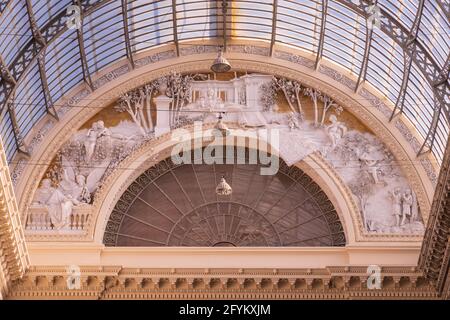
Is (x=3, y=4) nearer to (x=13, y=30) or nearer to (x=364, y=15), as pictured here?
(x=13, y=30)

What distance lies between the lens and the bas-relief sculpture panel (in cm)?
3659

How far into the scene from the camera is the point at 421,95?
38094 millimetres

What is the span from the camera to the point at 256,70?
3900 centimetres

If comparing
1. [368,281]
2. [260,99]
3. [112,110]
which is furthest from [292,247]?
[112,110]

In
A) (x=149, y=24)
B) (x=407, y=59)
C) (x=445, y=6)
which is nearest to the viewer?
(x=445, y=6)

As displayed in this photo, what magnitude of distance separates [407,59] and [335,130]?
3.54 metres

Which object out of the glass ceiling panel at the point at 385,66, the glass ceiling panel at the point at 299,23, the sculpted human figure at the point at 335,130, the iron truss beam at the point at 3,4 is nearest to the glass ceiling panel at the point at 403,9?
the glass ceiling panel at the point at 385,66

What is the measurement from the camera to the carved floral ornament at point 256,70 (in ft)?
121

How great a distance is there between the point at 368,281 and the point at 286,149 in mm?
5932

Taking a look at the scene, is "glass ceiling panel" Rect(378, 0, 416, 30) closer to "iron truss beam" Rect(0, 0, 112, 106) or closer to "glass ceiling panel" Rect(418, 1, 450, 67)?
"glass ceiling panel" Rect(418, 1, 450, 67)

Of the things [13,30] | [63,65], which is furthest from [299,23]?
[13,30]

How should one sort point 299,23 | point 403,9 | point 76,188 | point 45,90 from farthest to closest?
point 299,23, point 45,90, point 76,188, point 403,9

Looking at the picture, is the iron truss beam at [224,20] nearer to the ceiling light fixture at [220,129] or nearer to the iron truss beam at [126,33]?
the iron truss beam at [126,33]

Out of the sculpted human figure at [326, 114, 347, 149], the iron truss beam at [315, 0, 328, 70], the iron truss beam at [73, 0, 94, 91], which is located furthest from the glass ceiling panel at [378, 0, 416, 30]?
the iron truss beam at [73, 0, 94, 91]
